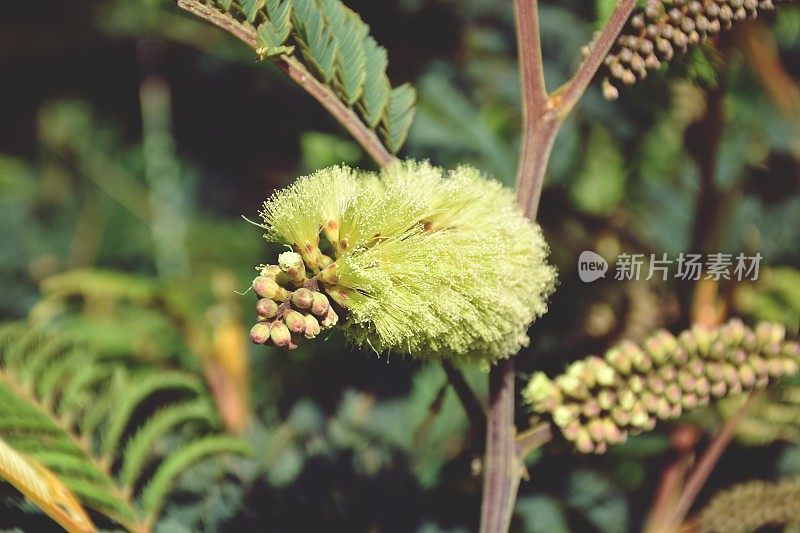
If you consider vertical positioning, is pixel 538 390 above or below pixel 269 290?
below

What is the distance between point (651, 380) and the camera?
82 cm

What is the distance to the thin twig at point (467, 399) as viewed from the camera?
0.78m

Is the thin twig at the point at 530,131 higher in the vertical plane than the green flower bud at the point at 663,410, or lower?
higher

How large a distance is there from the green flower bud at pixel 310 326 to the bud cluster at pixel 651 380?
284mm

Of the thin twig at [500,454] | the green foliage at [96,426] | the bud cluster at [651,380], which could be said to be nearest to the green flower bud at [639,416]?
the bud cluster at [651,380]

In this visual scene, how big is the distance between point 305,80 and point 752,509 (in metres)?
0.80

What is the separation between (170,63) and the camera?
2102 mm

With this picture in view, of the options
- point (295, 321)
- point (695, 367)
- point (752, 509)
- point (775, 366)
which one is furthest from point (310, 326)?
point (752, 509)

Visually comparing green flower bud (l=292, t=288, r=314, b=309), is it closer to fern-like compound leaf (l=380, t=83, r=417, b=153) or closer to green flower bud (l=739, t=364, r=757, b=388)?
fern-like compound leaf (l=380, t=83, r=417, b=153)

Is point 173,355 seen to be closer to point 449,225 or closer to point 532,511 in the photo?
point 532,511

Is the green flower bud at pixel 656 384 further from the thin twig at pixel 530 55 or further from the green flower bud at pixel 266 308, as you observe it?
the green flower bud at pixel 266 308

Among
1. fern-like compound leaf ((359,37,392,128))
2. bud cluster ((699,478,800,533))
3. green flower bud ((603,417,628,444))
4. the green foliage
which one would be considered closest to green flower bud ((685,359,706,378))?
green flower bud ((603,417,628,444))

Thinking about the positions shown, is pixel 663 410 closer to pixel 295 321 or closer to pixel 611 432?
pixel 611 432

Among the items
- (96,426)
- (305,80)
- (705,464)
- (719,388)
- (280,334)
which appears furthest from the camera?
(705,464)
